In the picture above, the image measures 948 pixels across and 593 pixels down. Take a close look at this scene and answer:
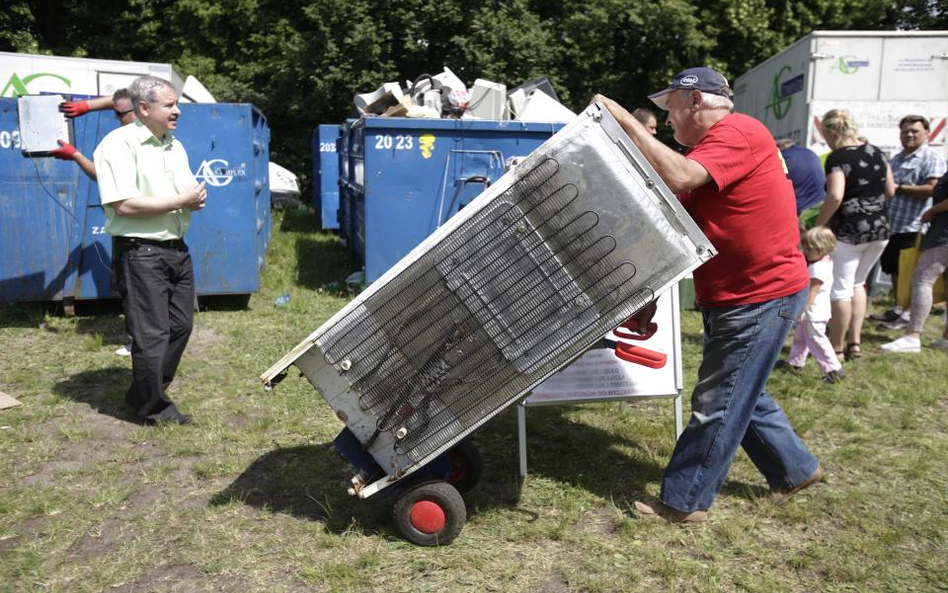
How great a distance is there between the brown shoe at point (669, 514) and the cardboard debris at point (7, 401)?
411 centimetres

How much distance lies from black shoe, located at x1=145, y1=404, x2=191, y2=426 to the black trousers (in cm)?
2

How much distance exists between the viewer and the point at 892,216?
8.11 meters

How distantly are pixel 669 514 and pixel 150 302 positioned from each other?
3.23m

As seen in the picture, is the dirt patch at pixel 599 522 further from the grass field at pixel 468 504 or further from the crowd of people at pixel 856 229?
the crowd of people at pixel 856 229

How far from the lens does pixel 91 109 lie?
580 cm

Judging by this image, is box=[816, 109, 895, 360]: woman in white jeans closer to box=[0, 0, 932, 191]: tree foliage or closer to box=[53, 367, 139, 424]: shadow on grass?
box=[53, 367, 139, 424]: shadow on grass

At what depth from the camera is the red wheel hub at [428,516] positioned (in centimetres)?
346

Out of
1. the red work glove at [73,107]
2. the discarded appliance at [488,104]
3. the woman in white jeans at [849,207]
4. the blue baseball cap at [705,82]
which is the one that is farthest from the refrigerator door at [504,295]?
the discarded appliance at [488,104]

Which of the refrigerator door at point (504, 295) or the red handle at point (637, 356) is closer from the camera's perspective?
the refrigerator door at point (504, 295)

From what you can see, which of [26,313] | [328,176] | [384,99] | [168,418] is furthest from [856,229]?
[328,176]

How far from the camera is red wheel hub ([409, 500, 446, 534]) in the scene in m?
3.46

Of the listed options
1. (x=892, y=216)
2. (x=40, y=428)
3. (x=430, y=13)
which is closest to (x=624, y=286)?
(x=40, y=428)

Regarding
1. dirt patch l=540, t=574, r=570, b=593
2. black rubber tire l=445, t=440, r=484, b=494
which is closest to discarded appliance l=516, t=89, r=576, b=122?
black rubber tire l=445, t=440, r=484, b=494

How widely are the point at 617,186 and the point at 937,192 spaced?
553cm
